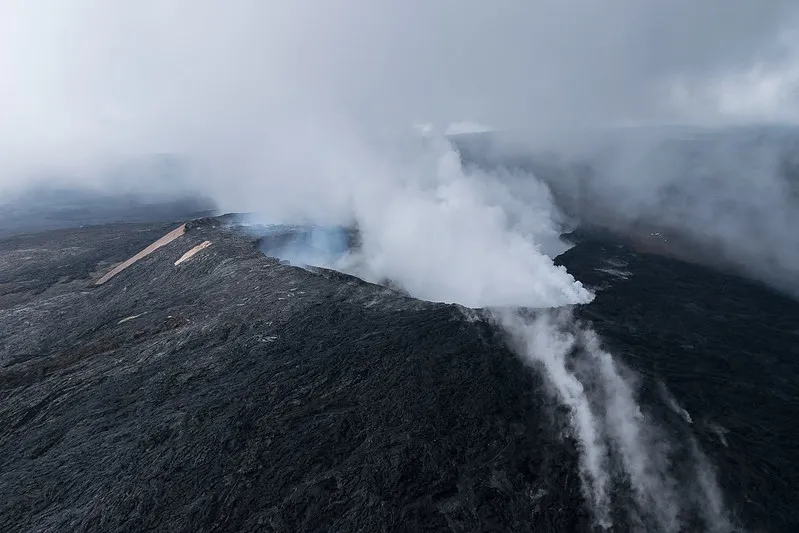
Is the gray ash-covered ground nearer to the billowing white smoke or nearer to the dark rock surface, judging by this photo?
the dark rock surface

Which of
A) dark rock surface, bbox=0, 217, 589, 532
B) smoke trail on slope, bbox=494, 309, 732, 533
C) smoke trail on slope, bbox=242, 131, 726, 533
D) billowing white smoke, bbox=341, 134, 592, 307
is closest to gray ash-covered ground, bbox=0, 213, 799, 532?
dark rock surface, bbox=0, 217, 589, 532

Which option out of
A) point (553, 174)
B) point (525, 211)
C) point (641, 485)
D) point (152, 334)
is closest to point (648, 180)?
point (553, 174)

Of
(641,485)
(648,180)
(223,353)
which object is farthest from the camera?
(648,180)

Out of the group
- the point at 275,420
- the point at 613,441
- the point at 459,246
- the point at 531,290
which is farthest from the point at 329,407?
the point at 459,246

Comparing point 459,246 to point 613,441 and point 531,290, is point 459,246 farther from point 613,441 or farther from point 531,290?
point 613,441

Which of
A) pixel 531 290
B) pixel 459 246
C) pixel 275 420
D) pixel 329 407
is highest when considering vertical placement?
pixel 275 420

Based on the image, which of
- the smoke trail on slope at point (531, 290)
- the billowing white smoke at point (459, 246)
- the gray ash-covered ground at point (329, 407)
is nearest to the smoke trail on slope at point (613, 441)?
the smoke trail on slope at point (531, 290)

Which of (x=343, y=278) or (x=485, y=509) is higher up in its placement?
(x=343, y=278)

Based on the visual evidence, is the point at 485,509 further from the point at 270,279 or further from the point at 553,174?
the point at 553,174
